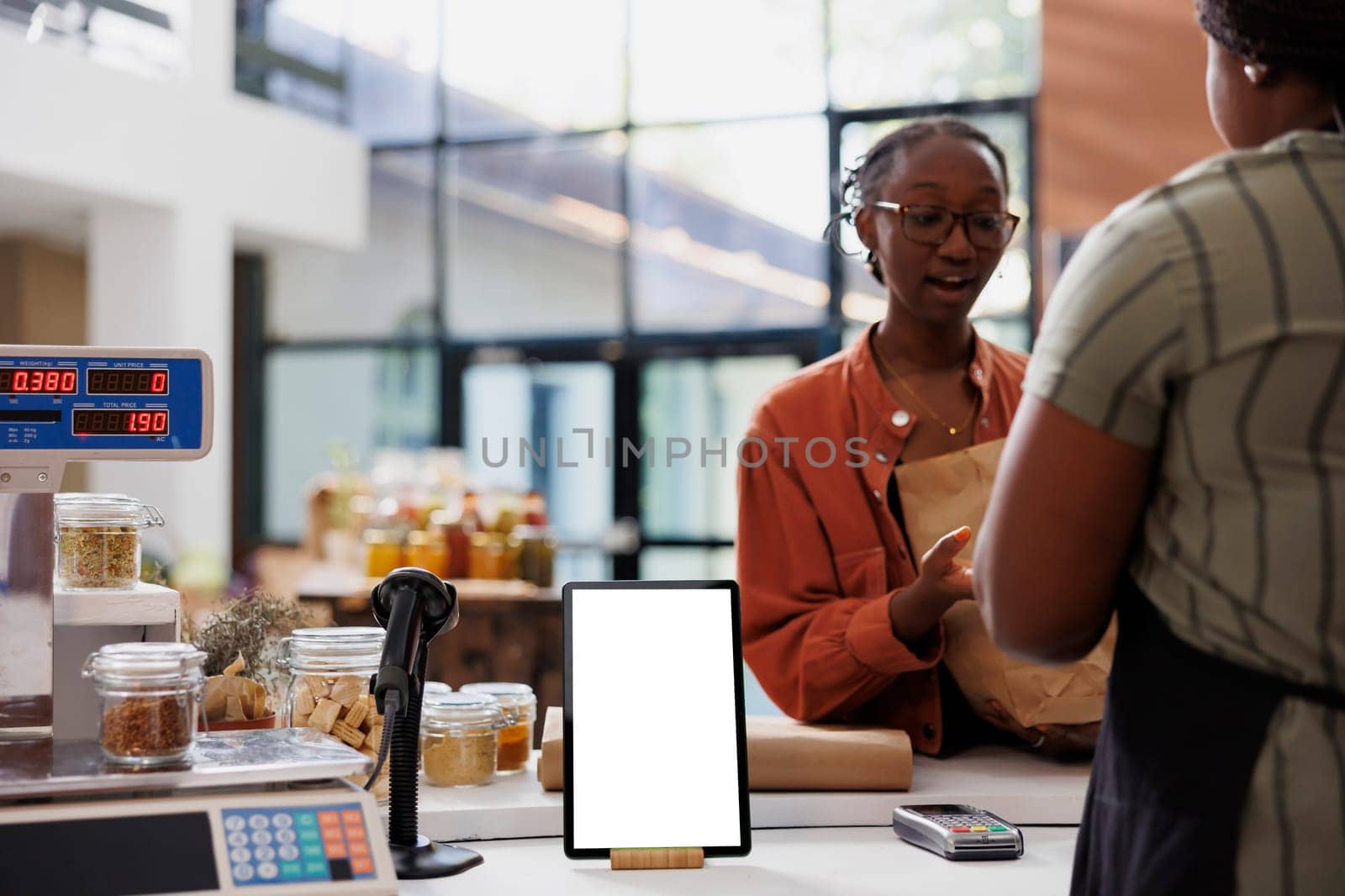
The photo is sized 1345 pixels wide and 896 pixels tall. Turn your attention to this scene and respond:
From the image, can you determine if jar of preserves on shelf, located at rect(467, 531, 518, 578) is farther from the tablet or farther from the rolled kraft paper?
the tablet

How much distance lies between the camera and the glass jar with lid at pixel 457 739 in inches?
57.4

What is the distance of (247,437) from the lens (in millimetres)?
7516

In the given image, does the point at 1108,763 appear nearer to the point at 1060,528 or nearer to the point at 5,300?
the point at 1060,528

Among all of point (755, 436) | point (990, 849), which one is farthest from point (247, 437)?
point (990, 849)

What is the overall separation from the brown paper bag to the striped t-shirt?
62 centimetres

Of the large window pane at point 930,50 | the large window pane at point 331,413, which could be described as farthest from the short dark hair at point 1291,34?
the large window pane at point 331,413

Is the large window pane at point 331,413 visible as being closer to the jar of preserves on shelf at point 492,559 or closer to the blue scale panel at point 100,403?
the jar of preserves on shelf at point 492,559

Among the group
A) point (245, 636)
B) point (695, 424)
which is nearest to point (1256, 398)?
point (245, 636)

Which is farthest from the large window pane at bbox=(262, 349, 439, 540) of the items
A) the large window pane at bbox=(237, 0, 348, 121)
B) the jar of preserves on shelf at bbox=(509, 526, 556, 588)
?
the jar of preserves on shelf at bbox=(509, 526, 556, 588)

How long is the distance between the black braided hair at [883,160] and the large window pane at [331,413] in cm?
550

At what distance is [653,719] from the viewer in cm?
130

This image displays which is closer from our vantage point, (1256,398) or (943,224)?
(1256,398)

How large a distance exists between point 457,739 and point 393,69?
653 cm

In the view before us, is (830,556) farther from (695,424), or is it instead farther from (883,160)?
(695,424)
